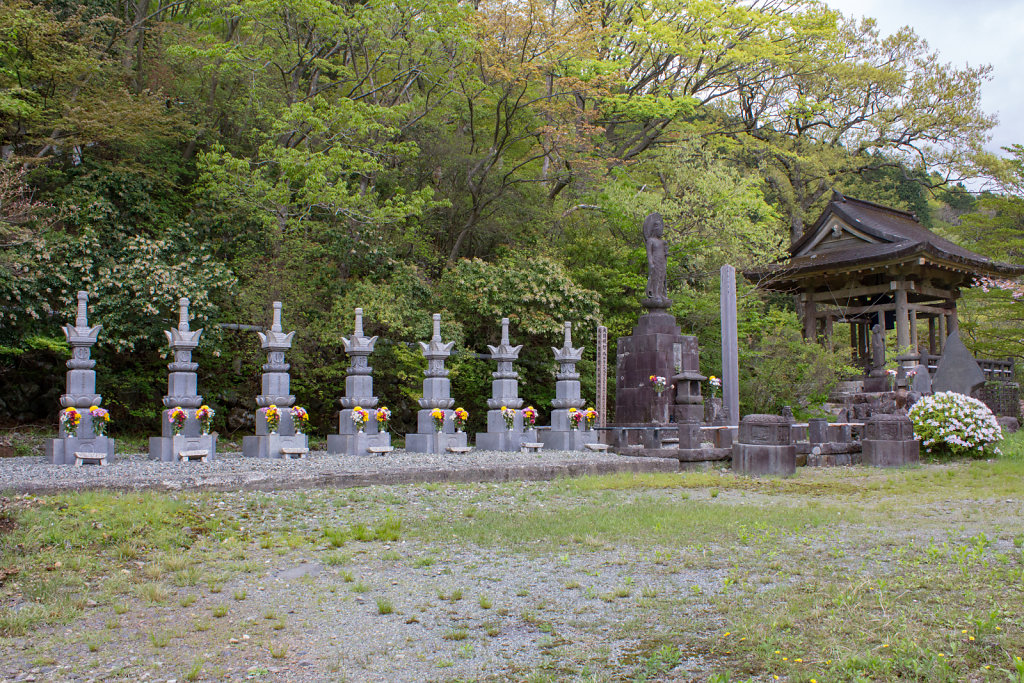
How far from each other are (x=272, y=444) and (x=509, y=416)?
174 inches

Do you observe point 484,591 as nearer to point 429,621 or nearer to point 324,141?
point 429,621

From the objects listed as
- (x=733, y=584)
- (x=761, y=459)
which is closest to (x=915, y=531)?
(x=733, y=584)

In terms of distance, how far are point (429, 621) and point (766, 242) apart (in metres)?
19.3

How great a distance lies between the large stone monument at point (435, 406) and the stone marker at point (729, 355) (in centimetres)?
497

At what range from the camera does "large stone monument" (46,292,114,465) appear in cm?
1232

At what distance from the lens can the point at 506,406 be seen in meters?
15.3

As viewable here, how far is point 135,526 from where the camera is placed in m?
6.65

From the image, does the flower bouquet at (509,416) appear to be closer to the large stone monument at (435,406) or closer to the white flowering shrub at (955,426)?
the large stone monument at (435,406)

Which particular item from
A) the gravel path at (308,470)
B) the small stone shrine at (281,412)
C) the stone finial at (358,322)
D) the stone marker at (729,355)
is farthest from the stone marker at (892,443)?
the small stone shrine at (281,412)

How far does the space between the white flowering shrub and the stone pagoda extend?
5942mm

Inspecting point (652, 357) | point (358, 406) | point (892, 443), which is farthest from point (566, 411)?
point (892, 443)

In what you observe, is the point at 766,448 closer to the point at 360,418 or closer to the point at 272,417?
the point at 360,418

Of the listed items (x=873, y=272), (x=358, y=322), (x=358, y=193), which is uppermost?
(x=358, y=193)

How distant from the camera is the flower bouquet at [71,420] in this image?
40.5 ft
